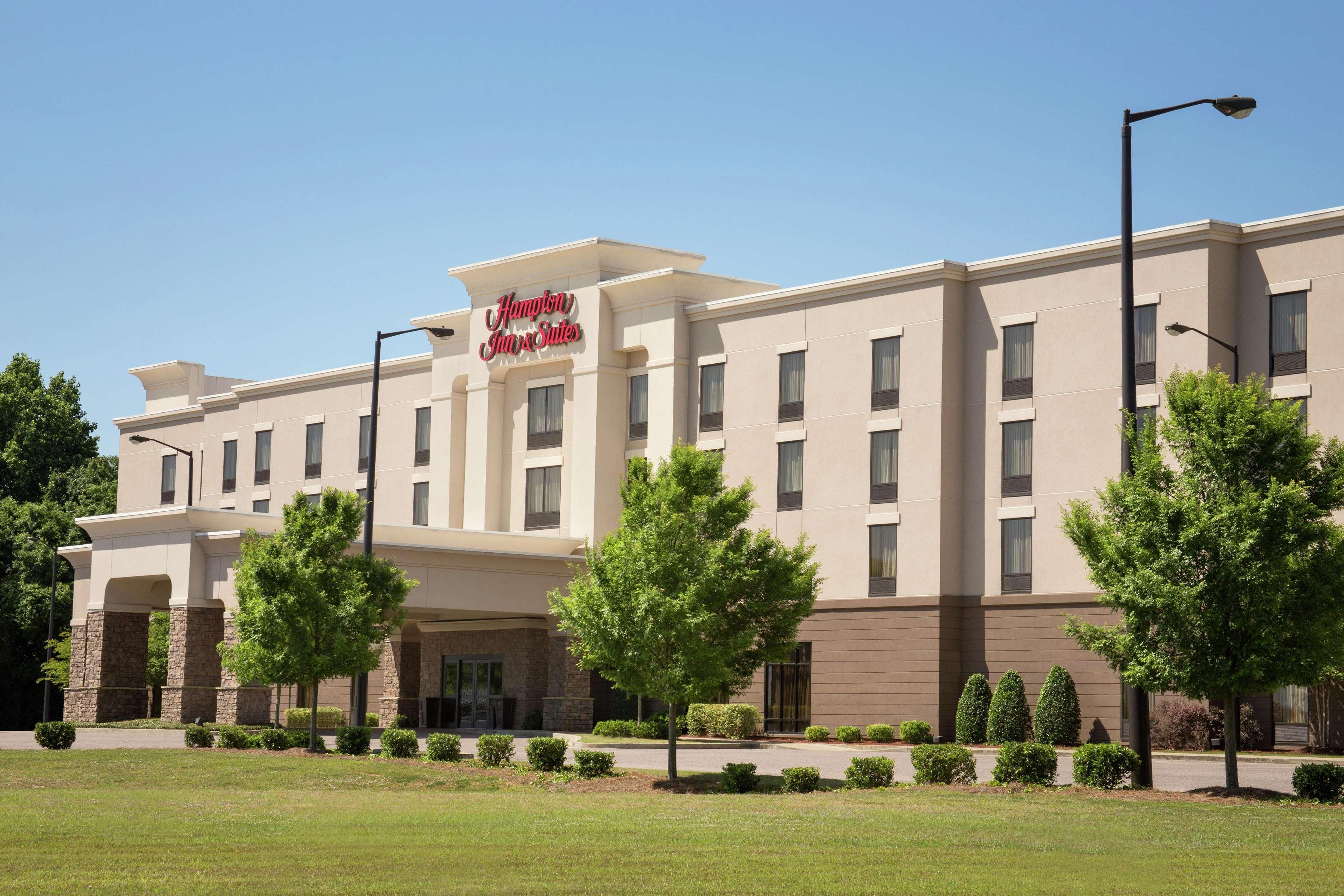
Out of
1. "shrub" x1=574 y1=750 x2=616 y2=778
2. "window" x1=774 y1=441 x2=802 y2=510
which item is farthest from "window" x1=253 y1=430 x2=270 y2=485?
"shrub" x1=574 y1=750 x2=616 y2=778

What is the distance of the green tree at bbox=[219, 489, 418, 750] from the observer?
35.2 metres

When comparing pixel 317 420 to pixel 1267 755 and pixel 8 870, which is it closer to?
pixel 1267 755

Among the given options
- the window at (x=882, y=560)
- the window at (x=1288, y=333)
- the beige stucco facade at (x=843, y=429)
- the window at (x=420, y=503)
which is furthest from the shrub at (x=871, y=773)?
the window at (x=420, y=503)

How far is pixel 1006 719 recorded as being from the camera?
42.0 m

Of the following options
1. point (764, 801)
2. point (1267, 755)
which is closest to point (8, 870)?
point (764, 801)

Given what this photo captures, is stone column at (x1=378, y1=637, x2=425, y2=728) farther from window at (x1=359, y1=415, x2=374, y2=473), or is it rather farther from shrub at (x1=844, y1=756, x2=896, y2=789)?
shrub at (x1=844, y1=756, x2=896, y2=789)

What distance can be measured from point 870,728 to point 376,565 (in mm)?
15812

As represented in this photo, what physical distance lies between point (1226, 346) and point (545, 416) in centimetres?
2520

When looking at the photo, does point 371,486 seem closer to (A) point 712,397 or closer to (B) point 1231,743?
(A) point 712,397

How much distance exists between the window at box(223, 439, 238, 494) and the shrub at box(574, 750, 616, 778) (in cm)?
4339

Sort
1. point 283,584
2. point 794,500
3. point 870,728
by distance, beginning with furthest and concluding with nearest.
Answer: point 794,500, point 870,728, point 283,584

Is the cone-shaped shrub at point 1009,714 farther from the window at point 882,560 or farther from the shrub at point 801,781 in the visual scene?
the shrub at point 801,781

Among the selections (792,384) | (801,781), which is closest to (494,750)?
(801,781)

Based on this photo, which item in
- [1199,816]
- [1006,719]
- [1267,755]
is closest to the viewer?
[1199,816]
